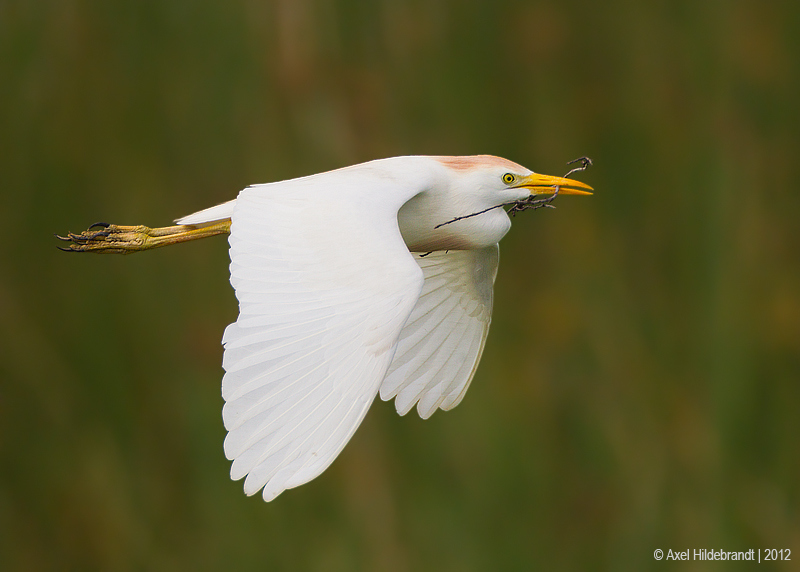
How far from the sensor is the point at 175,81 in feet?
20.2

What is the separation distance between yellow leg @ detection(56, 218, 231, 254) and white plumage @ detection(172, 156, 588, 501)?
176 mm

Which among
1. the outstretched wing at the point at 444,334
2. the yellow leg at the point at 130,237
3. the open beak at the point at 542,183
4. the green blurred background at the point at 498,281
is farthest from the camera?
the green blurred background at the point at 498,281

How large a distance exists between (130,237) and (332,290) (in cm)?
126

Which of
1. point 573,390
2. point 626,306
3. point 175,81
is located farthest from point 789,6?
point 175,81

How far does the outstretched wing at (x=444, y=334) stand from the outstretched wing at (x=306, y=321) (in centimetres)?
85

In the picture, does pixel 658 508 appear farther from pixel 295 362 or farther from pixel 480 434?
pixel 295 362

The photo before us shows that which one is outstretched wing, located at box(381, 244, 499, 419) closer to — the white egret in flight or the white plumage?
the white egret in flight

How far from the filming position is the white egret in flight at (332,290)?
6.34 feet

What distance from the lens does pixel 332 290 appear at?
2.22 meters

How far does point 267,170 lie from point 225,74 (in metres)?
0.69

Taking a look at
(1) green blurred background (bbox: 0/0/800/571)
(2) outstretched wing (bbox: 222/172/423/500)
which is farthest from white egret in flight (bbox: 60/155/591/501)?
(1) green blurred background (bbox: 0/0/800/571)

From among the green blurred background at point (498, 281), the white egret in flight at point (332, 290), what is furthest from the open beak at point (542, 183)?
the green blurred background at point (498, 281)

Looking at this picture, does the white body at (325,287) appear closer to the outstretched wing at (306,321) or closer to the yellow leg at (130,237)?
the outstretched wing at (306,321)

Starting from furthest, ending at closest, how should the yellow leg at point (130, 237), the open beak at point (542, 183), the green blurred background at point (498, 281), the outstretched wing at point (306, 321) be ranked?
the green blurred background at point (498, 281) < the yellow leg at point (130, 237) < the open beak at point (542, 183) < the outstretched wing at point (306, 321)
